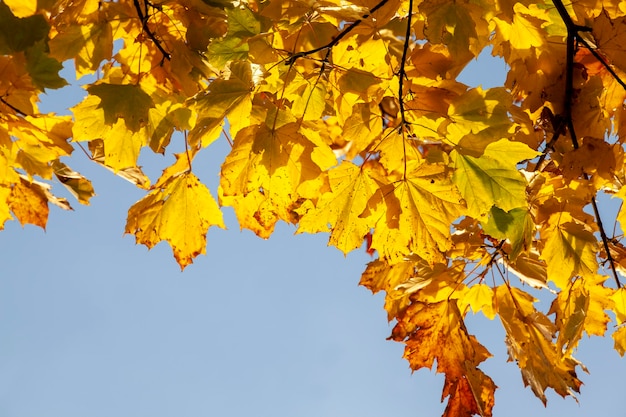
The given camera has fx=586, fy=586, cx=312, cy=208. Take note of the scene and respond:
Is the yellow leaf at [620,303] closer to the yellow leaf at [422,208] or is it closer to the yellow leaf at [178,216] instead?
the yellow leaf at [422,208]

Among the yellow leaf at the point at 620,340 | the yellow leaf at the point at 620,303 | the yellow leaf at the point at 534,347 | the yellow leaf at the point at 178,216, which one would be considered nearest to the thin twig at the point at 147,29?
the yellow leaf at the point at 178,216

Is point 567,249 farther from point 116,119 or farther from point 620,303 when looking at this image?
point 116,119

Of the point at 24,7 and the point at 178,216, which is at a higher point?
the point at 24,7

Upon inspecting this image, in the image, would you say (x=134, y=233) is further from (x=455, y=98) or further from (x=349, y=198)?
(x=455, y=98)

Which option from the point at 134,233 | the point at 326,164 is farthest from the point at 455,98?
the point at 134,233

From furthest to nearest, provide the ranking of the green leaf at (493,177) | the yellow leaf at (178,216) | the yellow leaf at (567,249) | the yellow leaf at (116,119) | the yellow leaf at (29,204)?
the yellow leaf at (29,204) → the yellow leaf at (178,216) → the yellow leaf at (567,249) → the yellow leaf at (116,119) → the green leaf at (493,177)

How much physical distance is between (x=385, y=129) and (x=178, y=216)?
2.23 ft

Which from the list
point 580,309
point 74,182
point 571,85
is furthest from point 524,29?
point 74,182

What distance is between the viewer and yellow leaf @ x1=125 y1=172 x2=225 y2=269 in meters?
1.78

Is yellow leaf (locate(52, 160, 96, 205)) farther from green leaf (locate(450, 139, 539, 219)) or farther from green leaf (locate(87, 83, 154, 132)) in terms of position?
green leaf (locate(450, 139, 539, 219))

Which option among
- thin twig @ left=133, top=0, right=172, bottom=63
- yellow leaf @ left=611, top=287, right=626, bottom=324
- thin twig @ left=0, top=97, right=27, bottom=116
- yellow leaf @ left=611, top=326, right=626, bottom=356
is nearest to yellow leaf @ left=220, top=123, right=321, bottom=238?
thin twig @ left=133, top=0, right=172, bottom=63

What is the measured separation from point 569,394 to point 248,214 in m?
1.18

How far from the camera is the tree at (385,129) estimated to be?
4.44 ft

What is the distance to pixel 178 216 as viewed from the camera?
70.5 inches
